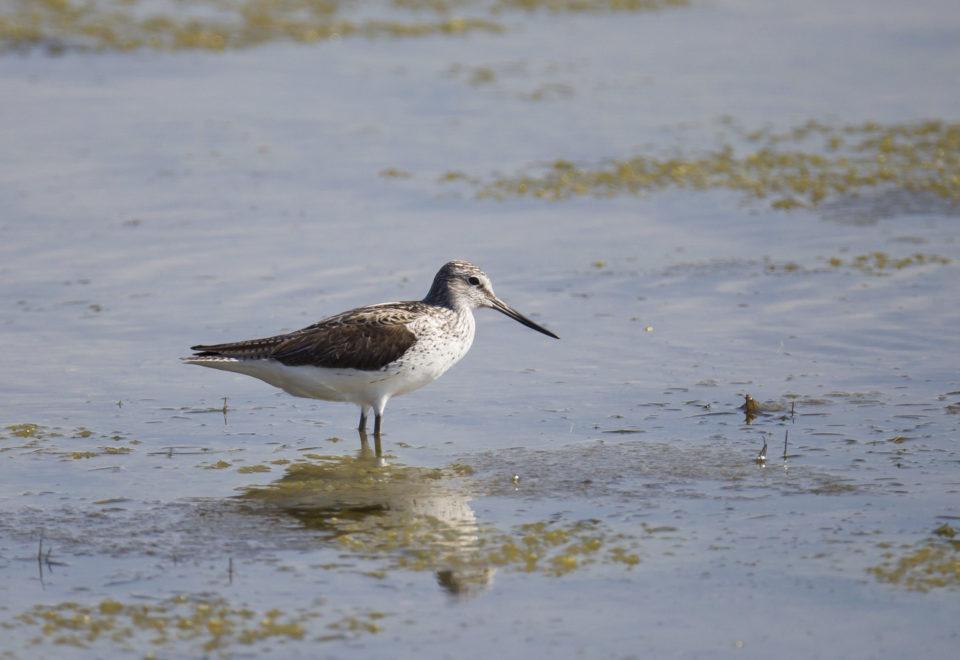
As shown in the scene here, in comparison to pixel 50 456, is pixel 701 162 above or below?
above

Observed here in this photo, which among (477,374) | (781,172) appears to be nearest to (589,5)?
(781,172)

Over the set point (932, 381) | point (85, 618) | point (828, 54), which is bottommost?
point (85, 618)

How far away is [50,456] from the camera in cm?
844

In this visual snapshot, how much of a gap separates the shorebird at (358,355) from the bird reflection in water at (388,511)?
0.36 meters

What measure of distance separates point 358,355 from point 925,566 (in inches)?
138

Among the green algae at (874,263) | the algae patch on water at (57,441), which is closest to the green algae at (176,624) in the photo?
the algae patch on water at (57,441)

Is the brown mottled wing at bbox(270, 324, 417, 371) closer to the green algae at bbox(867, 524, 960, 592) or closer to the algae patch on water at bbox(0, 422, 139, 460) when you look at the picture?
the algae patch on water at bbox(0, 422, 139, 460)

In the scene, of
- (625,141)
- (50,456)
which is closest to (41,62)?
(625,141)

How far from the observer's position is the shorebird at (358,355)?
28.7ft

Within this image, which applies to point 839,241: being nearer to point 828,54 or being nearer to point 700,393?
point 700,393

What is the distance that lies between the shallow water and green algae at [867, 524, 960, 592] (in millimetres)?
22

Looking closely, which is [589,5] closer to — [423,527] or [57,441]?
[57,441]

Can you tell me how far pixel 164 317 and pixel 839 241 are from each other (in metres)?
5.65

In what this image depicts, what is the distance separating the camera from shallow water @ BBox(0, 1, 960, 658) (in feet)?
21.3
